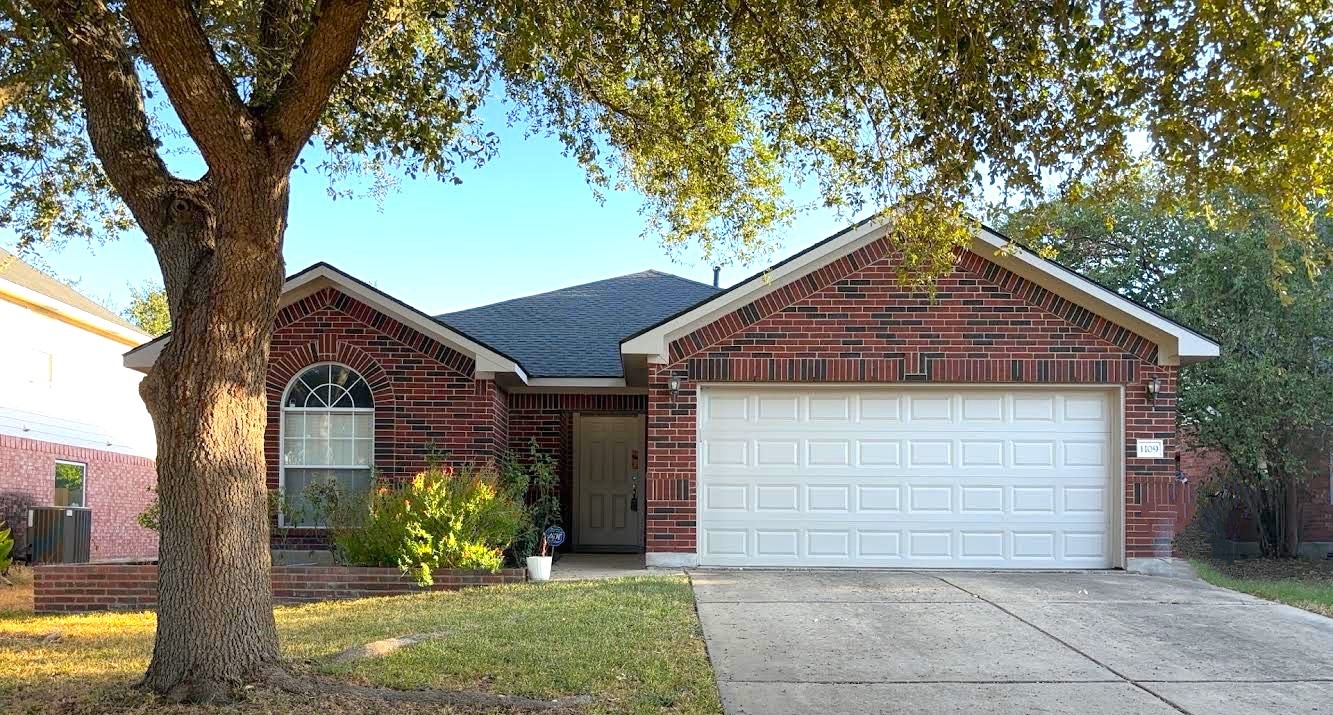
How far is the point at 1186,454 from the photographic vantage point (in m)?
20.1

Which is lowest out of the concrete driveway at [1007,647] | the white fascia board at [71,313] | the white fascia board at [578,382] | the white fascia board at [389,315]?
the concrete driveway at [1007,647]

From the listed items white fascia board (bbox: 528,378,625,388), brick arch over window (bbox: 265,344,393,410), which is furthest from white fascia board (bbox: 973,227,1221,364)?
brick arch over window (bbox: 265,344,393,410)

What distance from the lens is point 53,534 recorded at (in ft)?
52.4

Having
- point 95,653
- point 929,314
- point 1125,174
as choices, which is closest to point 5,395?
point 95,653

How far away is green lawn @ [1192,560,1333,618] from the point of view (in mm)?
11607

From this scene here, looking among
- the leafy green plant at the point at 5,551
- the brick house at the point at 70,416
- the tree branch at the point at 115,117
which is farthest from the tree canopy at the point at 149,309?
the tree branch at the point at 115,117

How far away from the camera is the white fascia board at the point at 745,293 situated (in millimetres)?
12562

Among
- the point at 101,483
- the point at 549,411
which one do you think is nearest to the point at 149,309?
the point at 101,483

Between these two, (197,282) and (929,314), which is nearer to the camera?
(197,282)

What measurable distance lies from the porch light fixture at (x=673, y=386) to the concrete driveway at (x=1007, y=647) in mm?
2222

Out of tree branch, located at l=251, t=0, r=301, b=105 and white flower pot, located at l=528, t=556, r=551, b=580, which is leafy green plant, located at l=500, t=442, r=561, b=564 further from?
tree branch, located at l=251, t=0, r=301, b=105

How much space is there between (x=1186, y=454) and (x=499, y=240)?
15450 millimetres

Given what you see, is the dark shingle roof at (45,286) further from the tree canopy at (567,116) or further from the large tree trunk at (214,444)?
the large tree trunk at (214,444)

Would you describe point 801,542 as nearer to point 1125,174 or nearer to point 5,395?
point 1125,174
